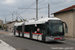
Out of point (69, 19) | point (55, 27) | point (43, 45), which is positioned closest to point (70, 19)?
point (69, 19)

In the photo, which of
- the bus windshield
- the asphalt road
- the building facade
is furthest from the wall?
the bus windshield

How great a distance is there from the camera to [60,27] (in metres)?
15.3

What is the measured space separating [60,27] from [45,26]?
64.2 inches

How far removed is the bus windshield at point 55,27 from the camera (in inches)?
584

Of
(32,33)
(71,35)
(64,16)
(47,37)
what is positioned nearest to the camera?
(47,37)

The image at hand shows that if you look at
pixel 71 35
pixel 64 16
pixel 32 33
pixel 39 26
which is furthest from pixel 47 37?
pixel 64 16

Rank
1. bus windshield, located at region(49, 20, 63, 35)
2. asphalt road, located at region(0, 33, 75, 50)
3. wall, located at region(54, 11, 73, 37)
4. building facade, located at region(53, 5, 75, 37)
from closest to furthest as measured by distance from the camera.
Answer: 1. asphalt road, located at region(0, 33, 75, 50)
2. bus windshield, located at region(49, 20, 63, 35)
3. building facade, located at region(53, 5, 75, 37)
4. wall, located at region(54, 11, 73, 37)

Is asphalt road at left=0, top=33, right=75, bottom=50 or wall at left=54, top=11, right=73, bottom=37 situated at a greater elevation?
wall at left=54, top=11, right=73, bottom=37

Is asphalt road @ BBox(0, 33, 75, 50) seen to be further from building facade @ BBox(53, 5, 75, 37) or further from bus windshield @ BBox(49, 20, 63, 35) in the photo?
building facade @ BBox(53, 5, 75, 37)

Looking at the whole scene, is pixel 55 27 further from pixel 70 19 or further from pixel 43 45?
pixel 70 19

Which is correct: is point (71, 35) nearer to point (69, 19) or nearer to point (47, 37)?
point (69, 19)

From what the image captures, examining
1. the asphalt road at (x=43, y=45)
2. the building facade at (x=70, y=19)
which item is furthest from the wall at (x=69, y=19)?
the asphalt road at (x=43, y=45)

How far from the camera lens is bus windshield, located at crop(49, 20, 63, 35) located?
48.7 feet

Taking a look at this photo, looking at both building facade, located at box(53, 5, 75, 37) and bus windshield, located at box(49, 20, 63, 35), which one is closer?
bus windshield, located at box(49, 20, 63, 35)
